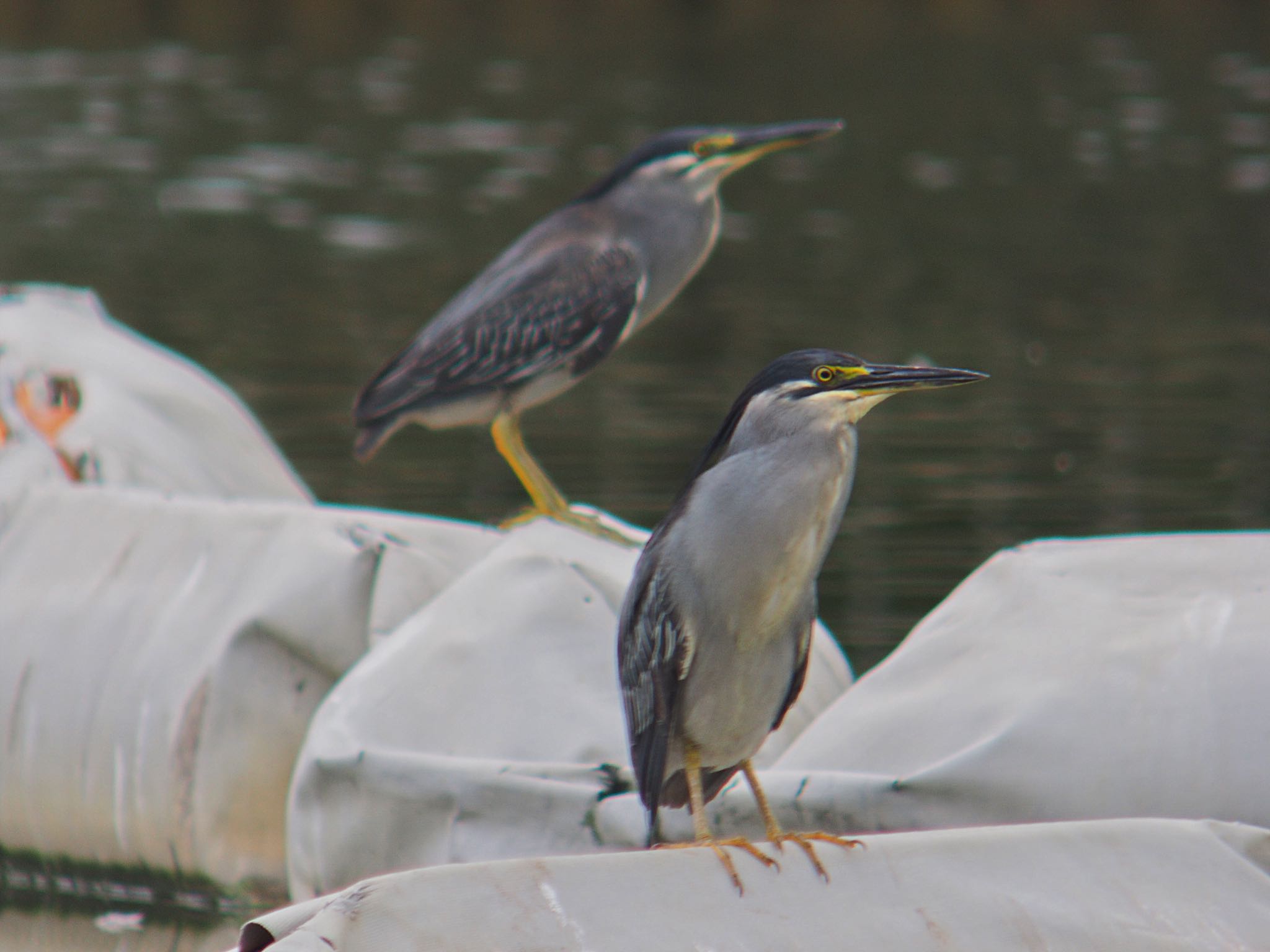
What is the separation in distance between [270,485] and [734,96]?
17.9m

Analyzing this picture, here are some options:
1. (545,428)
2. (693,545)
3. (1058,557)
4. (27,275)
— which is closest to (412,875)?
(693,545)

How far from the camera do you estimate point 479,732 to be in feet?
13.0

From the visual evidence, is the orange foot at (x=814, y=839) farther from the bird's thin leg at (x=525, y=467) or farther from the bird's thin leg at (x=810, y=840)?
the bird's thin leg at (x=525, y=467)

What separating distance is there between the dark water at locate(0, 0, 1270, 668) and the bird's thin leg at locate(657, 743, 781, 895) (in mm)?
2938

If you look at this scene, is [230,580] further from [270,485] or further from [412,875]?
[412,875]

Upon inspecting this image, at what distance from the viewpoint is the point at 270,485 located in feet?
19.0

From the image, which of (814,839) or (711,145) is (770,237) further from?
(814,839)

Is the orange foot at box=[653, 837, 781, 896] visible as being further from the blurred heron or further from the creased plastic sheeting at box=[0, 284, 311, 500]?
the creased plastic sheeting at box=[0, 284, 311, 500]

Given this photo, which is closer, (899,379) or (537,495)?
(899,379)

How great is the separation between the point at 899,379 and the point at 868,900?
0.76 meters

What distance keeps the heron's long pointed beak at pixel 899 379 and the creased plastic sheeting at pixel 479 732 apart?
1.31 metres

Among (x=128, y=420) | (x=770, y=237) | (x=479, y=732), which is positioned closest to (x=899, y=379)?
(x=479, y=732)

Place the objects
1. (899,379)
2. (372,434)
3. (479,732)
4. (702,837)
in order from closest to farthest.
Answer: (899,379) < (702,837) < (479,732) < (372,434)

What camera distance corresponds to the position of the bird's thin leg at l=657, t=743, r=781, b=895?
8.73 feet
